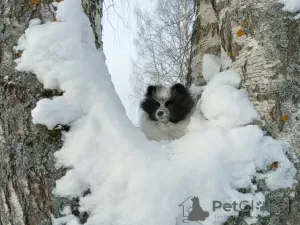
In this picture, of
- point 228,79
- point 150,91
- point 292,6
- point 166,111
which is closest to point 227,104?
point 228,79

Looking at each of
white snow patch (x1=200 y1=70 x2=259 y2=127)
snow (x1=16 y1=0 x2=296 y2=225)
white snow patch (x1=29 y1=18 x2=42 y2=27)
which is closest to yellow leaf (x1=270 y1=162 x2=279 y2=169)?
snow (x1=16 y1=0 x2=296 y2=225)

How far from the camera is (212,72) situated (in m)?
2.68

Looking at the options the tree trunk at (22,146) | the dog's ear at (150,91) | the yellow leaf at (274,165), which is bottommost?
the yellow leaf at (274,165)

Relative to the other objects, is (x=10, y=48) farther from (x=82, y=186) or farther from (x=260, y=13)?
(x=260, y=13)

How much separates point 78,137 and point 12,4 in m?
0.74

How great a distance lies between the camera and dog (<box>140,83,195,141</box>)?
334cm

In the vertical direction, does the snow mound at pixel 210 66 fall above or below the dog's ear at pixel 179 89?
below

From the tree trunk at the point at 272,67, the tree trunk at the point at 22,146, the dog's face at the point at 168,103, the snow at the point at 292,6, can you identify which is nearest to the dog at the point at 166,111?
the dog's face at the point at 168,103

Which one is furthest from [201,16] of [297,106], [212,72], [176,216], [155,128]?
[176,216]

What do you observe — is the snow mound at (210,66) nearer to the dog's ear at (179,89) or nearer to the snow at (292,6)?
the dog's ear at (179,89)

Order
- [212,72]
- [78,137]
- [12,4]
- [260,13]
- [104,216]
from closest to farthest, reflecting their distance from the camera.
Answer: [104,216] < [78,137] < [12,4] < [260,13] < [212,72]

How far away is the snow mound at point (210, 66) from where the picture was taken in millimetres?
2672

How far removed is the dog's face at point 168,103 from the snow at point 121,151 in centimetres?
149

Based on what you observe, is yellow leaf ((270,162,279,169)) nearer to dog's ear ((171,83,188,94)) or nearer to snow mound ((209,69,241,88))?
snow mound ((209,69,241,88))
